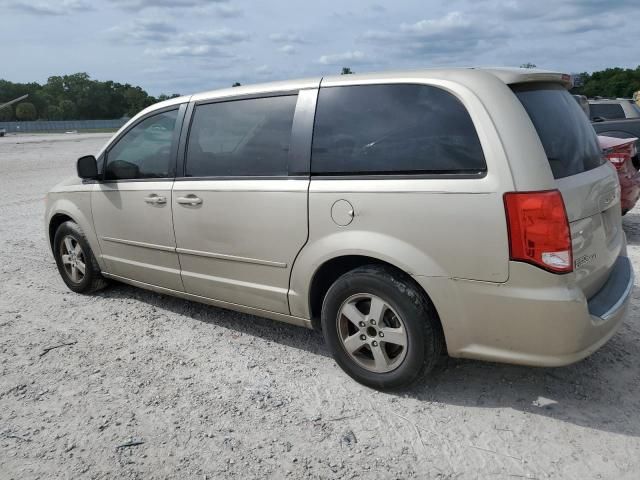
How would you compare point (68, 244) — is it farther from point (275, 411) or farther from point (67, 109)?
point (67, 109)

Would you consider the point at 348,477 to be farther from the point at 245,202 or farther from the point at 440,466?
the point at 245,202

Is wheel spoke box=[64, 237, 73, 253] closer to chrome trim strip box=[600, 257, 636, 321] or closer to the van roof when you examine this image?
the van roof

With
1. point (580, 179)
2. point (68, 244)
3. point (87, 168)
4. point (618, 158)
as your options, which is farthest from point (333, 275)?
→ point (618, 158)

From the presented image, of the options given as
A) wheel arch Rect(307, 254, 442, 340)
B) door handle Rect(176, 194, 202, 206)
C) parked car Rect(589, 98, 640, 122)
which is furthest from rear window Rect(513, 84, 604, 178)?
parked car Rect(589, 98, 640, 122)

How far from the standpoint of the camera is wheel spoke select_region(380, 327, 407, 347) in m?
3.22

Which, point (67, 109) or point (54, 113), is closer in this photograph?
point (54, 113)

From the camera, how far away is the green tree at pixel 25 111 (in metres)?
113

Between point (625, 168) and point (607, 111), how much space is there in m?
4.15

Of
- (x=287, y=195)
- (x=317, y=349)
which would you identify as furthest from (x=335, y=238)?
(x=317, y=349)

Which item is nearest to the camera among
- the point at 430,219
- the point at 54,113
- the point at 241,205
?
the point at 430,219

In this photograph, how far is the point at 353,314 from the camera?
3381mm

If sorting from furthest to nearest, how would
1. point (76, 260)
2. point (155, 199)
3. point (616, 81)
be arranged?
point (616, 81) → point (76, 260) → point (155, 199)

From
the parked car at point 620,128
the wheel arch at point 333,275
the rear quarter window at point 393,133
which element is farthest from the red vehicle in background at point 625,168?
the wheel arch at point 333,275

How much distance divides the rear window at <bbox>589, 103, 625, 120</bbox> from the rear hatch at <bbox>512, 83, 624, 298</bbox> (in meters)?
7.35
